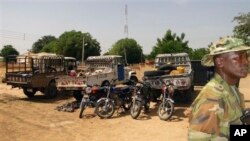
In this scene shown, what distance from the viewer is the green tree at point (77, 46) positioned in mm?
70188

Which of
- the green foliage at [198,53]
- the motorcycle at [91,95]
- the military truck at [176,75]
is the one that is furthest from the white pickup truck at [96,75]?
the green foliage at [198,53]

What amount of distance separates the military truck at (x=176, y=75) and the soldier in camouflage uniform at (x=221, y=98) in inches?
421

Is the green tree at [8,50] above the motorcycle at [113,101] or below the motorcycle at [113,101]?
above

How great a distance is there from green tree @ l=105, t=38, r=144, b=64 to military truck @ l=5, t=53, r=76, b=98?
54.8 metres

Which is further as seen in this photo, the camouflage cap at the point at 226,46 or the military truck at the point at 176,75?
the military truck at the point at 176,75

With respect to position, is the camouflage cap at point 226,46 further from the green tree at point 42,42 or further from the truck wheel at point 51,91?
the green tree at point 42,42

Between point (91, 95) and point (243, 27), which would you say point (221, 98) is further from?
point (243, 27)

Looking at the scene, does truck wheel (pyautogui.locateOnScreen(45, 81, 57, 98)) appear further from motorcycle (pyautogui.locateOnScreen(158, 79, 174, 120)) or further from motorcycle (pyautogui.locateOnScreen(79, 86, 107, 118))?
motorcycle (pyautogui.locateOnScreen(158, 79, 174, 120))

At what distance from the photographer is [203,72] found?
17438 millimetres

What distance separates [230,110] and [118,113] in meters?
10.7

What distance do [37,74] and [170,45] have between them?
31.2 metres

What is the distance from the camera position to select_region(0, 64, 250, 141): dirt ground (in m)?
9.45

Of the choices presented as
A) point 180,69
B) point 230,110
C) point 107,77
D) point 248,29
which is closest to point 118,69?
point 107,77

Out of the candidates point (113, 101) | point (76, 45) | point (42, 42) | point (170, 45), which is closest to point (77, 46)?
point (76, 45)
